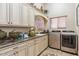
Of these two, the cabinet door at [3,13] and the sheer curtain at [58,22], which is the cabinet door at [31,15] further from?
the cabinet door at [3,13]

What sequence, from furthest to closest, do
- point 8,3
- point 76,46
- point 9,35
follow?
point 76,46 → point 9,35 → point 8,3

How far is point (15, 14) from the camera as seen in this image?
2201 mm

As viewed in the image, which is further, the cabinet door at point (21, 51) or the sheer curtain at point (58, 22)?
the sheer curtain at point (58, 22)

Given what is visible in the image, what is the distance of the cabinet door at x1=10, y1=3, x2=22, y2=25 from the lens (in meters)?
2.07

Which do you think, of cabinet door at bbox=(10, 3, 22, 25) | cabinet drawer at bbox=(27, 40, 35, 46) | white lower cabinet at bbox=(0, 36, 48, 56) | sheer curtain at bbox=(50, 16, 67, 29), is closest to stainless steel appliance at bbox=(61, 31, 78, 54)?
sheer curtain at bbox=(50, 16, 67, 29)

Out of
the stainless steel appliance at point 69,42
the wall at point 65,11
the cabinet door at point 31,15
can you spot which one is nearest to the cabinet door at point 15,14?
the cabinet door at point 31,15

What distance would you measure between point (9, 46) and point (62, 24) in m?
1.26

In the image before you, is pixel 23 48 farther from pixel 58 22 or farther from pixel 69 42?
pixel 69 42

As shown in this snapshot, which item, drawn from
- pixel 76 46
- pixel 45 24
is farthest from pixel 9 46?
pixel 76 46

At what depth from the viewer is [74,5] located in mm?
2035

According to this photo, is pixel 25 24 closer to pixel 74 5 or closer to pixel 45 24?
pixel 45 24

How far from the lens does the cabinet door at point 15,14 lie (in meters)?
2.07

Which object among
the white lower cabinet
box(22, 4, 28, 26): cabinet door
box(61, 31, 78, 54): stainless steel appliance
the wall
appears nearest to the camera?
the white lower cabinet

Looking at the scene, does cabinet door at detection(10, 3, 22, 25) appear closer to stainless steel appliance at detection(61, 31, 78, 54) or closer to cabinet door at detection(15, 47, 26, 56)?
cabinet door at detection(15, 47, 26, 56)
